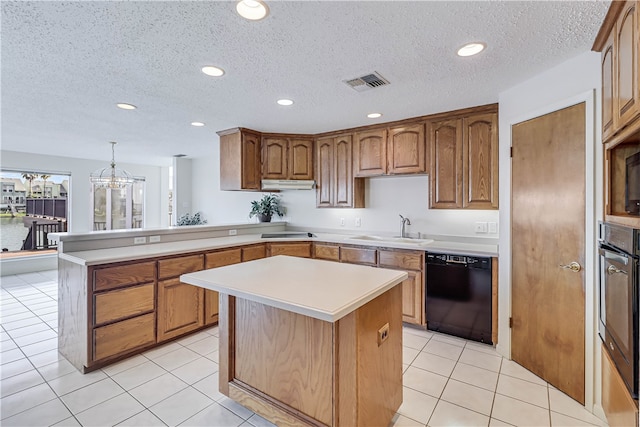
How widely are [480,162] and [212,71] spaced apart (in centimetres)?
256

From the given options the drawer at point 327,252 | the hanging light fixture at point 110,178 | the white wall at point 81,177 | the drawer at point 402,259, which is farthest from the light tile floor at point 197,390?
the hanging light fixture at point 110,178

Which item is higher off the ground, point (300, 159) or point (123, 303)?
point (300, 159)

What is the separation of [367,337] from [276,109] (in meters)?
2.46

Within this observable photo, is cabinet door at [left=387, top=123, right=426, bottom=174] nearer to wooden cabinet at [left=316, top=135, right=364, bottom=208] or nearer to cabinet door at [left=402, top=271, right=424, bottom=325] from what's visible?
wooden cabinet at [left=316, top=135, right=364, bottom=208]

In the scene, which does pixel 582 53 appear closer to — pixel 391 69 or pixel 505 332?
pixel 391 69

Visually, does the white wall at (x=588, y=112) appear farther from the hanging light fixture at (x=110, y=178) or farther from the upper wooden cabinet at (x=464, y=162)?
the hanging light fixture at (x=110, y=178)

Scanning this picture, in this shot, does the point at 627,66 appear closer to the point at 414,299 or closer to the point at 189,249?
the point at 414,299

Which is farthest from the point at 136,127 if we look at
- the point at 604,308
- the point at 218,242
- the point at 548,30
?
the point at 604,308

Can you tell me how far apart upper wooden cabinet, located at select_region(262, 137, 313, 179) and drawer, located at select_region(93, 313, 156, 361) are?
2279 mm

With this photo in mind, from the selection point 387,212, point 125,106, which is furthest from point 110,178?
point 387,212

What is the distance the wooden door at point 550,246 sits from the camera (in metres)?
2.04

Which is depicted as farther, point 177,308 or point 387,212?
point 387,212

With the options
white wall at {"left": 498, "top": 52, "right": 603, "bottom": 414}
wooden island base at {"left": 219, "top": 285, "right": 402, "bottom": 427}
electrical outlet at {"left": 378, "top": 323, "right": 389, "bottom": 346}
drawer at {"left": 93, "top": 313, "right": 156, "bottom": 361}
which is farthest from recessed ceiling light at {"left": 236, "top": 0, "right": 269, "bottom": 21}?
drawer at {"left": 93, "top": 313, "right": 156, "bottom": 361}

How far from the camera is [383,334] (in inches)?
67.0
